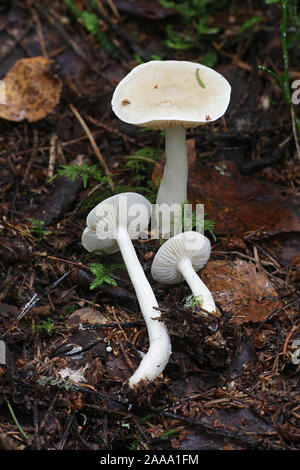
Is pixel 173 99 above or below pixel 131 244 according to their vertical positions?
above

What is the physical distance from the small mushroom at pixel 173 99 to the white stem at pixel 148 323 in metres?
0.71

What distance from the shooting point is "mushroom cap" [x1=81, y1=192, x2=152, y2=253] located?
2.77 meters

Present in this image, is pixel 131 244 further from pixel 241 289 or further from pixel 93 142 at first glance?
pixel 93 142

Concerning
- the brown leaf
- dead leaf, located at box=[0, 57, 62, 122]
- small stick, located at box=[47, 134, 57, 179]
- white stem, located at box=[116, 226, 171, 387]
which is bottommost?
white stem, located at box=[116, 226, 171, 387]

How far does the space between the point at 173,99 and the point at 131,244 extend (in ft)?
3.17

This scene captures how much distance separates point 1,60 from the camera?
4.20 m

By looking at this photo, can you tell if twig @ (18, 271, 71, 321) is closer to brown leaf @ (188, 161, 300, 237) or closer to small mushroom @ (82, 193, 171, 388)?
small mushroom @ (82, 193, 171, 388)

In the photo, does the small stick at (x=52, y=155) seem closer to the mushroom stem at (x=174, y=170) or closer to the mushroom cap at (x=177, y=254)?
the mushroom stem at (x=174, y=170)

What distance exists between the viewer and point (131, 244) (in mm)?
2867

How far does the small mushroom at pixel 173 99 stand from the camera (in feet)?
8.63

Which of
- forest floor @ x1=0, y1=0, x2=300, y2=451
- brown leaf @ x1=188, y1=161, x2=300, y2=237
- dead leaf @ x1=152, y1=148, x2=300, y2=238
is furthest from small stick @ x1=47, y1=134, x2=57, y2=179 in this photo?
brown leaf @ x1=188, y1=161, x2=300, y2=237

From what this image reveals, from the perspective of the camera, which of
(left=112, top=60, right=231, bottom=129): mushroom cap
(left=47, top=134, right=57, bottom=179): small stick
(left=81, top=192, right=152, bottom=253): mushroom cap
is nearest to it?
(left=112, top=60, right=231, bottom=129): mushroom cap

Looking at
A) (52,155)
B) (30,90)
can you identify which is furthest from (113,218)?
(30,90)

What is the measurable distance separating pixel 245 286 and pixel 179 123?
1157mm
